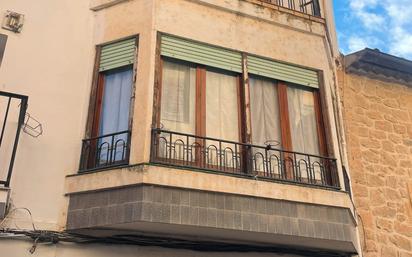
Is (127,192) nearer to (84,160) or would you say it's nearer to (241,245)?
(84,160)

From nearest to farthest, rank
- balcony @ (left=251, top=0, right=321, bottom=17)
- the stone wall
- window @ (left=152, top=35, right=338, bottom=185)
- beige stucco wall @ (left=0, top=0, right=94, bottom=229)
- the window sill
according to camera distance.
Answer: beige stucco wall @ (left=0, top=0, right=94, bottom=229)
window @ (left=152, top=35, right=338, bottom=185)
the window sill
the stone wall
balcony @ (left=251, top=0, right=321, bottom=17)

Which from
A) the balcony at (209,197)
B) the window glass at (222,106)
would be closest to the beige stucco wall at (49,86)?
the balcony at (209,197)

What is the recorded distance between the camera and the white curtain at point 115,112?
647 cm

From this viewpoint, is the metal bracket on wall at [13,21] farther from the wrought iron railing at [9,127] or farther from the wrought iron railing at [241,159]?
the wrought iron railing at [241,159]

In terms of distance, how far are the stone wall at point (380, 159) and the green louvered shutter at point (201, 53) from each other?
336cm

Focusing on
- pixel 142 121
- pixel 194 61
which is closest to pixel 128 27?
pixel 194 61

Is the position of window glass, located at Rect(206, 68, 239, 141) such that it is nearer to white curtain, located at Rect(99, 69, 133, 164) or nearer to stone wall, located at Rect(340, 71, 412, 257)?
white curtain, located at Rect(99, 69, 133, 164)

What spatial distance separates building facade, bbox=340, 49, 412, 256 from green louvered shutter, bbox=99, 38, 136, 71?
4792 mm

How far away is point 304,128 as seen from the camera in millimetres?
7527

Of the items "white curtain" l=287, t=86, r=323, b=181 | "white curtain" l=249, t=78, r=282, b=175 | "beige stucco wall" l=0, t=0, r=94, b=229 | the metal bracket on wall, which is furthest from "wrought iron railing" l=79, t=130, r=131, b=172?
"white curtain" l=287, t=86, r=323, b=181

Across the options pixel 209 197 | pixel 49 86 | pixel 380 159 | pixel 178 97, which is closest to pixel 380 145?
pixel 380 159

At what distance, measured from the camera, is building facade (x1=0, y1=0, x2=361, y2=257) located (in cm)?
596

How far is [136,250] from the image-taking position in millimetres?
6211

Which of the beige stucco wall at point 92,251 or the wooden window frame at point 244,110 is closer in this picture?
the beige stucco wall at point 92,251
